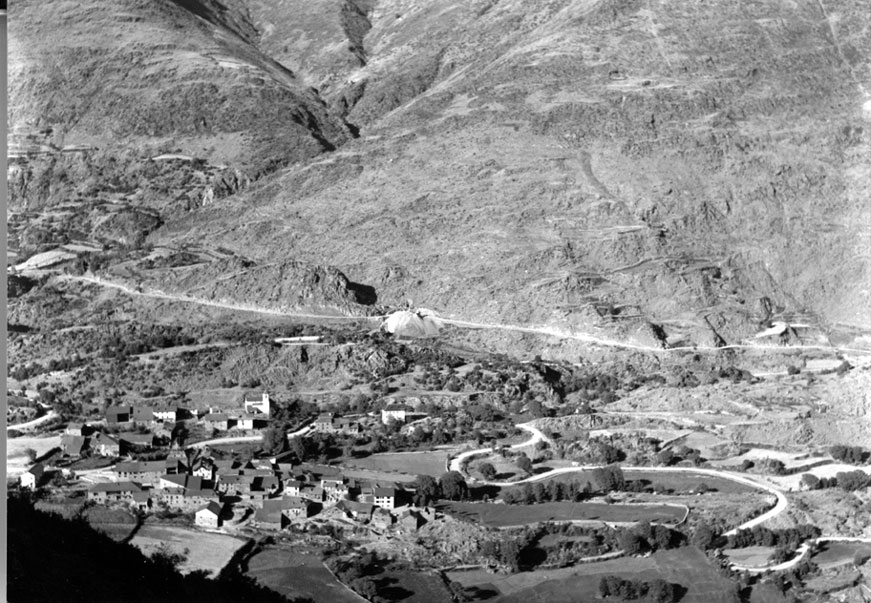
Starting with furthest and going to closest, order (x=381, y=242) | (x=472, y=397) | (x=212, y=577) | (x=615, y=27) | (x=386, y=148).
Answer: (x=615, y=27)
(x=386, y=148)
(x=381, y=242)
(x=472, y=397)
(x=212, y=577)

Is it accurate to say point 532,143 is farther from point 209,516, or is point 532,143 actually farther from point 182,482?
point 209,516

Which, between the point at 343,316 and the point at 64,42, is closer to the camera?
the point at 343,316

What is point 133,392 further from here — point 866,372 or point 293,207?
point 866,372

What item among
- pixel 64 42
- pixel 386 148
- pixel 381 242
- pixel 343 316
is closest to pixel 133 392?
pixel 343 316

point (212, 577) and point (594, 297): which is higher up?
point (212, 577)

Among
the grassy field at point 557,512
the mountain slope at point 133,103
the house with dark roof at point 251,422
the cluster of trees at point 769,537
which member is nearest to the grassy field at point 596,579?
the cluster of trees at point 769,537

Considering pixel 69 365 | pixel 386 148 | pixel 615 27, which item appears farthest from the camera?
pixel 615 27

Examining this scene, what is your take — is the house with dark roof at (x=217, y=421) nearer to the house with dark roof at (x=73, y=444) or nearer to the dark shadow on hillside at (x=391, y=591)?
the house with dark roof at (x=73, y=444)
